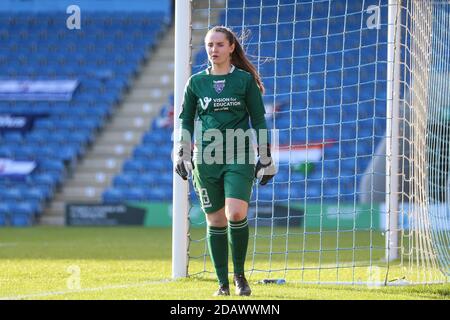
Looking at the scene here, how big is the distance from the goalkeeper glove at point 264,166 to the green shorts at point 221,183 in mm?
61

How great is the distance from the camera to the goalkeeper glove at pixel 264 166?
626 centimetres

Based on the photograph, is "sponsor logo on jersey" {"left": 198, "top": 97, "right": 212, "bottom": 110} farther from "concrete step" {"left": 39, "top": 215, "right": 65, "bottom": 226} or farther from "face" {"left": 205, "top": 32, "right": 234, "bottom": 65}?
"concrete step" {"left": 39, "top": 215, "right": 65, "bottom": 226}

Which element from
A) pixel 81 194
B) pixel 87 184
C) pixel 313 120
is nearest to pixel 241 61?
pixel 313 120

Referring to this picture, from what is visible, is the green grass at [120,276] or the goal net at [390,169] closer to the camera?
the green grass at [120,276]

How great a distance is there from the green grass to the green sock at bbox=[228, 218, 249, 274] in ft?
0.81

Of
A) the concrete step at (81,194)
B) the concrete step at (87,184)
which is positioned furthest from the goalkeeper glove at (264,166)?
the concrete step at (87,184)

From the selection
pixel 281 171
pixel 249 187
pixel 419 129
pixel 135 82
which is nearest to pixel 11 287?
pixel 249 187

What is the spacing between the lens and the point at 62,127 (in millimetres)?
22094

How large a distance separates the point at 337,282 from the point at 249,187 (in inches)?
62.9

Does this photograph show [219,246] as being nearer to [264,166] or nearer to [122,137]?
[264,166]

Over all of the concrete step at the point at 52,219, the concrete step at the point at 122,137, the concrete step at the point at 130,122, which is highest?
the concrete step at the point at 130,122

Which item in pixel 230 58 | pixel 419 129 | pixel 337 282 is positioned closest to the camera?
pixel 230 58

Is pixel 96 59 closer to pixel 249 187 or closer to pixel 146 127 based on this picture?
pixel 146 127

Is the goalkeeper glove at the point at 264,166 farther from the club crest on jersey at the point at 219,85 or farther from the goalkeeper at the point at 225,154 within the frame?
the club crest on jersey at the point at 219,85
